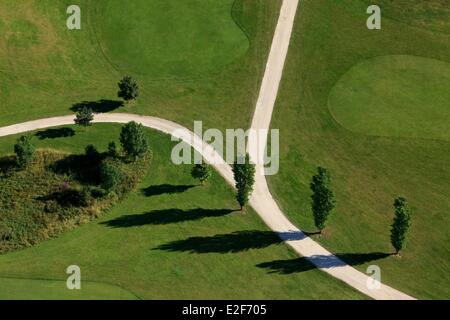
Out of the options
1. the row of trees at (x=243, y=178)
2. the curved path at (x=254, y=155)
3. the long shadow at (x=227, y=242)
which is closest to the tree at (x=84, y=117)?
the curved path at (x=254, y=155)

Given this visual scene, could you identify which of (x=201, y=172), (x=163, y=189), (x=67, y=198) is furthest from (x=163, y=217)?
(x=67, y=198)

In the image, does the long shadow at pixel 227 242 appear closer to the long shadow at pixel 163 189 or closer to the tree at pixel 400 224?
the long shadow at pixel 163 189

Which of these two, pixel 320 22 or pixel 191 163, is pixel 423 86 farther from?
pixel 191 163

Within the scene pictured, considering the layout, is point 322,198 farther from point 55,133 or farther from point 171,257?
point 55,133

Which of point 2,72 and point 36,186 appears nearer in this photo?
point 36,186

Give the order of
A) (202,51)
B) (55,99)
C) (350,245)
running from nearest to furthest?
(350,245)
(55,99)
(202,51)

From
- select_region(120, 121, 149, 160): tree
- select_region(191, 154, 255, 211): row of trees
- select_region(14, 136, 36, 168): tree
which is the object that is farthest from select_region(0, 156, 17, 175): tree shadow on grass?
select_region(191, 154, 255, 211): row of trees

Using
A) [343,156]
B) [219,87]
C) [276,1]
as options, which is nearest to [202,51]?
[219,87]

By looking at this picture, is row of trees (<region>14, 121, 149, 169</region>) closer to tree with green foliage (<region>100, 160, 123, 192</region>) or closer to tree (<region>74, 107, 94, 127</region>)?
tree with green foliage (<region>100, 160, 123, 192</region>)

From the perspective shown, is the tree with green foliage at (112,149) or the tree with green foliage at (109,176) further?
the tree with green foliage at (112,149)
